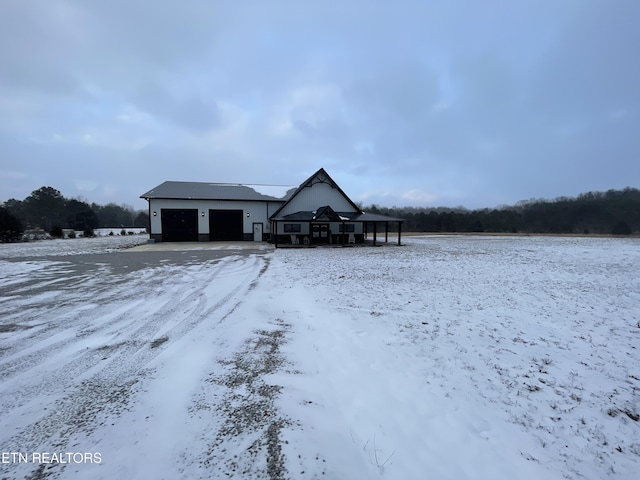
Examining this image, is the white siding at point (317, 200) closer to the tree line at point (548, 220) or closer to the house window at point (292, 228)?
the house window at point (292, 228)

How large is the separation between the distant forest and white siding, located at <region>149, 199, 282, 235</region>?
918 inches

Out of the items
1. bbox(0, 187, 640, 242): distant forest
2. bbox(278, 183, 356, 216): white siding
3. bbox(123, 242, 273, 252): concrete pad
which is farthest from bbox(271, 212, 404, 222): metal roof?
bbox(0, 187, 640, 242): distant forest

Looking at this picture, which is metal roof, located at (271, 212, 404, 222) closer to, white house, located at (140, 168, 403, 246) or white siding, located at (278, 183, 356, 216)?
white house, located at (140, 168, 403, 246)

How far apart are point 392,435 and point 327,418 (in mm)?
625

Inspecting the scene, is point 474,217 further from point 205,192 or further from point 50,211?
point 50,211

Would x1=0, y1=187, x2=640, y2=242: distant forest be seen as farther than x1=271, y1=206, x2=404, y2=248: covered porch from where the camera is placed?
Yes

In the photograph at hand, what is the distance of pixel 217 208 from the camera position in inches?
974

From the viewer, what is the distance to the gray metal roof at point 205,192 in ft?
78.5

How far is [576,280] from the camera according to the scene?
9469mm

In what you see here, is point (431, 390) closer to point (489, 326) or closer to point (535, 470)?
point (535, 470)

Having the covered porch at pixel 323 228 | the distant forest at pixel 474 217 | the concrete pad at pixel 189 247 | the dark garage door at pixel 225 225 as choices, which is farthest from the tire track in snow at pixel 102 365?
the distant forest at pixel 474 217

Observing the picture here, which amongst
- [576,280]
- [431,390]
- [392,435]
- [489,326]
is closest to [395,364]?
[431,390]

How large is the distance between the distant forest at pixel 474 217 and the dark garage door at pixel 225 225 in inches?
999

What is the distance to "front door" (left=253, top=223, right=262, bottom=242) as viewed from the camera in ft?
84.2
